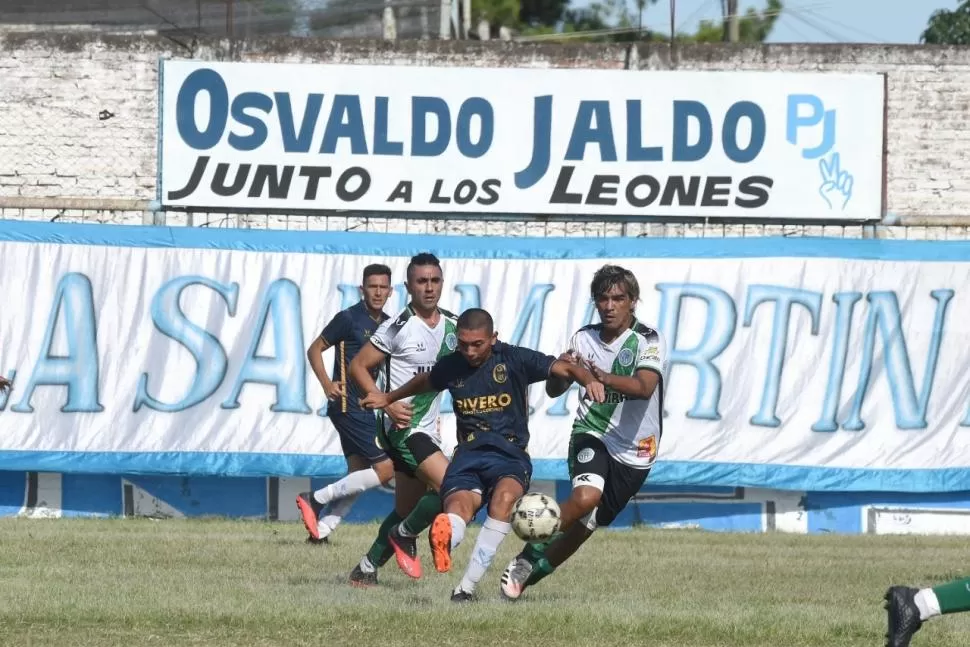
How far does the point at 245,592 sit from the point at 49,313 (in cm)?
693

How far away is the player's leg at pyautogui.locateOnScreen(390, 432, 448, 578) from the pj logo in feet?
27.2

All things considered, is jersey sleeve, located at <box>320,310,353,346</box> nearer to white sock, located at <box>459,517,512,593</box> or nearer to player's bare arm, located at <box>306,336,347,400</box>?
player's bare arm, located at <box>306,336,347,400</box>

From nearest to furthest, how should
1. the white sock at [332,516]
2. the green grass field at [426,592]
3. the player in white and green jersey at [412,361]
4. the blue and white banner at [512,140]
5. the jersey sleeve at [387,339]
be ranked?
the green grass field at [426,592] < the player in white and green jersey at [412,361] < the jersey sleeve at [387,339] < the white sock at [332,516] < the blue and white banner at [512,140]

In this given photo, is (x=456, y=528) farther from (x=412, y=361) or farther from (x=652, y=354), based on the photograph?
(x=412, y=361)

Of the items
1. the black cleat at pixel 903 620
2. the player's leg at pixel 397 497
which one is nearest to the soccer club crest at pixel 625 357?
the player's leg at pixel 397 497

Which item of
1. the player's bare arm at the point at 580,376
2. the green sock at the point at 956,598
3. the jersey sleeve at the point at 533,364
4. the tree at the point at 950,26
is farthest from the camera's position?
the tree at the point at 950,26

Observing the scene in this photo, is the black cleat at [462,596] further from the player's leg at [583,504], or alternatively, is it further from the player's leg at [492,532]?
the player's leg at [583,504]

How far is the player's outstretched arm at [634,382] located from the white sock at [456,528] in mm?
1130

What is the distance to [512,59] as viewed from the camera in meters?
18.4

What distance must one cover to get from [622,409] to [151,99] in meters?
9.87

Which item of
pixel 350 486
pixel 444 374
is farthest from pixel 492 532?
pixel 350 486

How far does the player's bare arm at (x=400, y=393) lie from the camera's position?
33.0ft

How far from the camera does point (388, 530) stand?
425 inches

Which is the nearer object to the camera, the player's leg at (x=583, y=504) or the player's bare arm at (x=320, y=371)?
the player's leg at (x=583, y=504)
